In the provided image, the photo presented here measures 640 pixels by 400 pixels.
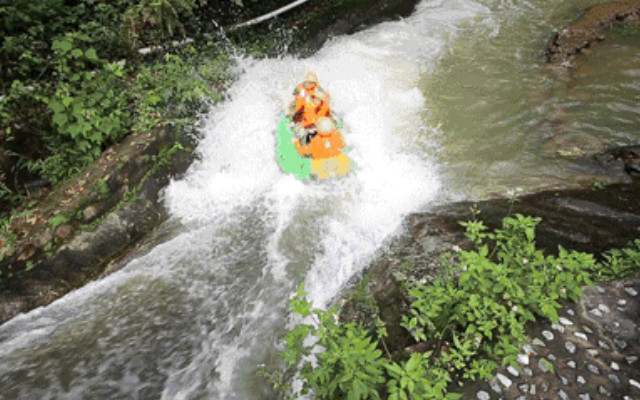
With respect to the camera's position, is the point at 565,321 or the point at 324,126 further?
the point at 324,126

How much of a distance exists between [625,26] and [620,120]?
14.1 ft

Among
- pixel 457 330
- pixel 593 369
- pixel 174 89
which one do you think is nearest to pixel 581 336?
pixel 593 369

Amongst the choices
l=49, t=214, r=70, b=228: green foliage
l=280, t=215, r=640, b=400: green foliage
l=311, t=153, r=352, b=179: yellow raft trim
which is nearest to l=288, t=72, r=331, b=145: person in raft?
l=311, t=153, r=352, b=179: yellow raft trim

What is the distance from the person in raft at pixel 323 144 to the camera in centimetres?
513

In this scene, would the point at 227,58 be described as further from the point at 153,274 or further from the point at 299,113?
the point at 153,274

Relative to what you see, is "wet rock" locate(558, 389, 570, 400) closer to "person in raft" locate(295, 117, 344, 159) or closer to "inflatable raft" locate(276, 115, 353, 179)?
"inflatable raft" locate(276, 115, 353, 179)

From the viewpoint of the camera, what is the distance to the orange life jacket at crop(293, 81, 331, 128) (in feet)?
→ 17.6

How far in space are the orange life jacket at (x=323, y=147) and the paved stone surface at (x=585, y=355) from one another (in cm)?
328

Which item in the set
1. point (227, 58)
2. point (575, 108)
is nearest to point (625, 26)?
point (575, 108)

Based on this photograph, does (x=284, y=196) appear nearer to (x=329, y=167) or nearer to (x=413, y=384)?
(x=329, y=167)

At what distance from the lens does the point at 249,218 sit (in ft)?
15.8

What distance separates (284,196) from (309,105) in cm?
147

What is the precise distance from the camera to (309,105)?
5.38 meters

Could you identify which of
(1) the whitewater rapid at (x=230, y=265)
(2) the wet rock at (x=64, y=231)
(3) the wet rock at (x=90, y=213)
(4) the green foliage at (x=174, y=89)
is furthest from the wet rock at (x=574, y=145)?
(2) the wet rock at (x=64, y=231)
